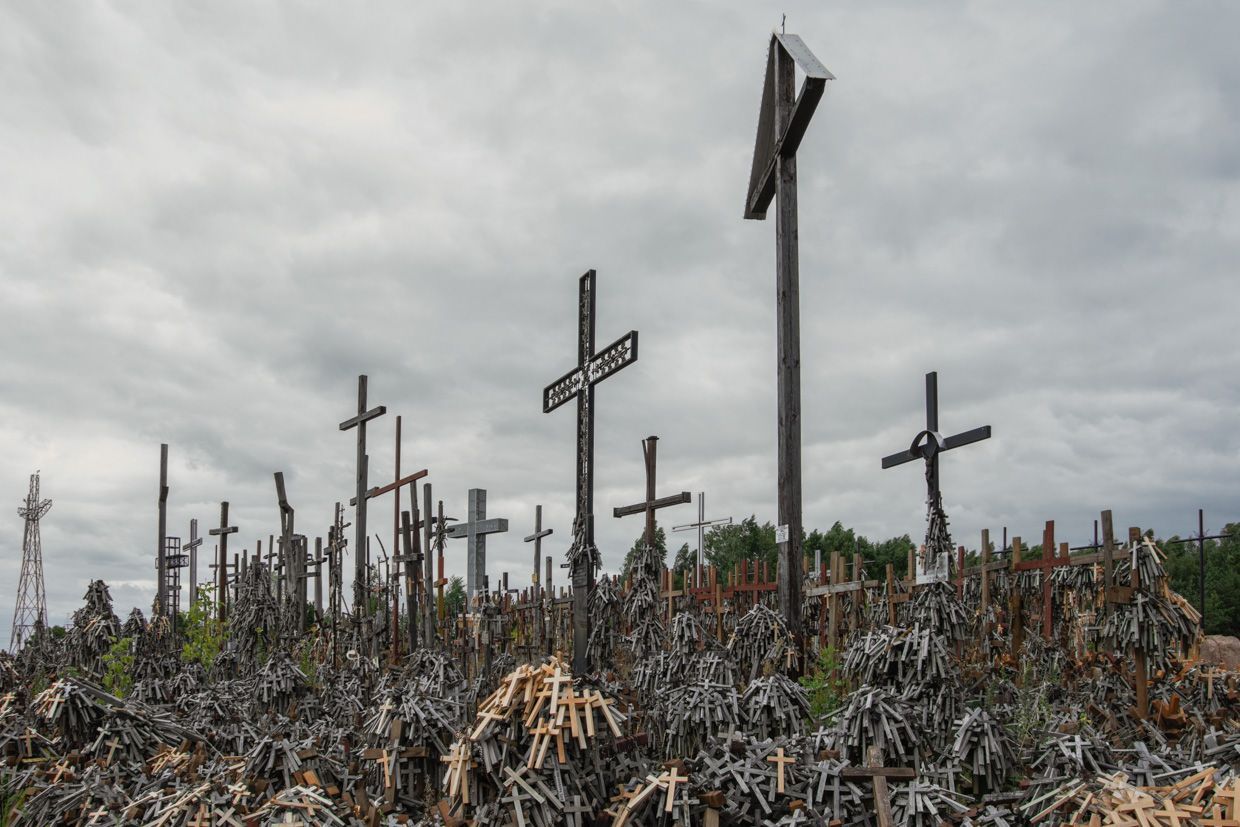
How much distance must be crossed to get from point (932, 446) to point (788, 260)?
2.42m

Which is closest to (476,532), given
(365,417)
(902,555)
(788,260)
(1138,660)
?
(365,417)

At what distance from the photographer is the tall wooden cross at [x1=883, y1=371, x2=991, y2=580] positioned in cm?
937

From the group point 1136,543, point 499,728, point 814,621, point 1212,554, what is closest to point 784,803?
point 499,728

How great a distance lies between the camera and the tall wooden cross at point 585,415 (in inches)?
431

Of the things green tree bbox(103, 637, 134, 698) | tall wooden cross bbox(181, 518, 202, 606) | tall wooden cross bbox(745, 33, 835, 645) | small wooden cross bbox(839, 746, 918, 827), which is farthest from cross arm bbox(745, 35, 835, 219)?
tall wooden cross bbox(181, 518, 202, 606)

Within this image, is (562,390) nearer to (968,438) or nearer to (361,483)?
(968,438)

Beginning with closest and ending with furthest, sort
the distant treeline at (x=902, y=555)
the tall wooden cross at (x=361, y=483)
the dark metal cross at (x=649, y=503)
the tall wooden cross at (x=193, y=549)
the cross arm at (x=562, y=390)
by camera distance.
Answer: the cross arm at (x=562, y=390) < the dark metal cross at (x=649, y=503) < the tall wooden cross at (x=361, y=483) < the tall wooden cross at (x=193, y=549) < the distant treeline at (x=902, y=555)

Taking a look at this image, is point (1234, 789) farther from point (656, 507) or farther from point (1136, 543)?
point (656, 507)

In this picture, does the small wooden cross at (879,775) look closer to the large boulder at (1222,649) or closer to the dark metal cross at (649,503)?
the dark metal cross at (649,503)

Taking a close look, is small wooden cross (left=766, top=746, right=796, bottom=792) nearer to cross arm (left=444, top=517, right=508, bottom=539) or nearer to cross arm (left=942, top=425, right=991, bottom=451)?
cross arm (left=942, top=425, right=991, bottom=451)

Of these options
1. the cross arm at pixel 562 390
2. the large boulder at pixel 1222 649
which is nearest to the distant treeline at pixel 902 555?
the large boulder at pixel 1222 649

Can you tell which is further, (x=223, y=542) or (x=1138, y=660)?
(x=223, y=542)

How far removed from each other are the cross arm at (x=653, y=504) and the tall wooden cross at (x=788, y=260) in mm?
3345

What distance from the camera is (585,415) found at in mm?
11578
